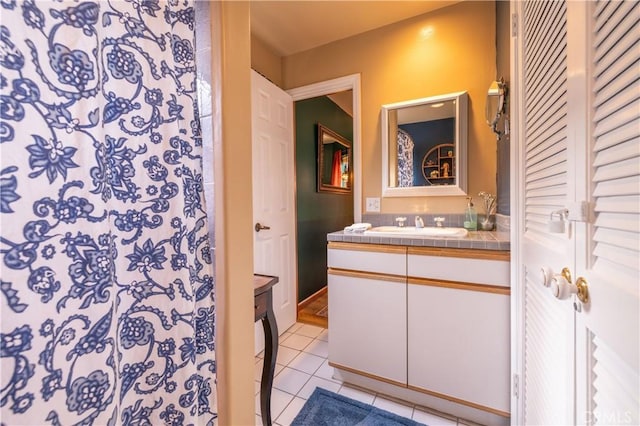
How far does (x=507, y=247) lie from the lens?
1.18 meters

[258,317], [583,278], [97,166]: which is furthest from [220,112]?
[583,278]

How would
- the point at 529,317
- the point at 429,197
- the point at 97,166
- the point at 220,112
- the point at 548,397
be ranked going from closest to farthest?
the point at 97,166 < the point at 220,112 < the point at 548,397 < the point at 529,317 < the point at 429,197

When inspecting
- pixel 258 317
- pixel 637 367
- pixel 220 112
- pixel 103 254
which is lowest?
pixel 258 317

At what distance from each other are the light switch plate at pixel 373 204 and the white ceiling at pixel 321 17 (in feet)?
4.38

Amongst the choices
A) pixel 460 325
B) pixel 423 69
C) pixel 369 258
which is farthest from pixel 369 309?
pixel 423 69

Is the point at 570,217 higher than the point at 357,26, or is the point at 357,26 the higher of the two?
the point at 357,26

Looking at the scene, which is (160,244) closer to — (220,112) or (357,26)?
(220,112)

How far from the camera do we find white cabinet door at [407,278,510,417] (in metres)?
1.20

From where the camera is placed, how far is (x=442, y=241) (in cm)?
131

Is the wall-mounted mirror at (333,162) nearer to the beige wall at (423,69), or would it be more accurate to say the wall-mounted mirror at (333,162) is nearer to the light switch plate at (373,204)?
the beige wall at (423,69)

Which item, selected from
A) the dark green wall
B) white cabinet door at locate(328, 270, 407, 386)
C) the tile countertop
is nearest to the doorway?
the dark green wall

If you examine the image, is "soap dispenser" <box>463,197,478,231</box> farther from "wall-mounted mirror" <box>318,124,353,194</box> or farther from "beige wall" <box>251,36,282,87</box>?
"beige wall" <box>251,36,282,87</box>

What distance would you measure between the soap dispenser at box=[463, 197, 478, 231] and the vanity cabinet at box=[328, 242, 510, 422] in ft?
1.65

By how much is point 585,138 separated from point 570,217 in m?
0.17
